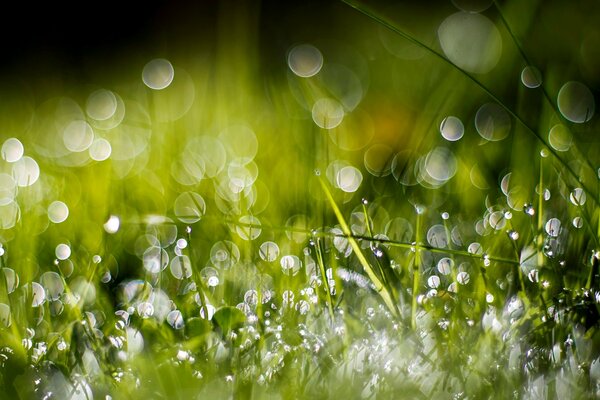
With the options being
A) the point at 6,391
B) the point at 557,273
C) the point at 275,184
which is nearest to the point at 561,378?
the point at 557,273

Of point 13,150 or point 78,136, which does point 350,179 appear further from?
point 78,136

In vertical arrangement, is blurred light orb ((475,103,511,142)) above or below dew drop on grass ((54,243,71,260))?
above

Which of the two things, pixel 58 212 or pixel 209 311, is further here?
pixel 58 212

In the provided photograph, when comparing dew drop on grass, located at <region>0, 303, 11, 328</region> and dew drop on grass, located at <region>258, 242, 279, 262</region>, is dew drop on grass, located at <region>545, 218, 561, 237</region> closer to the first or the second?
dew drop on grass, located at <region>258, 242, 279, 262</region>

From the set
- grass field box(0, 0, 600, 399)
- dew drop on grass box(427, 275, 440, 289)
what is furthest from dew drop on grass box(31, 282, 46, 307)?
dew drop on grass box(427, 275, 440, 289)

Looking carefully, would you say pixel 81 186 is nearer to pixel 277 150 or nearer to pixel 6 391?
pixel 277 150

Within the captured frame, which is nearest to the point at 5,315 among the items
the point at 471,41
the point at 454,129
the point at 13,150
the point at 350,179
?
the point at 350,179
